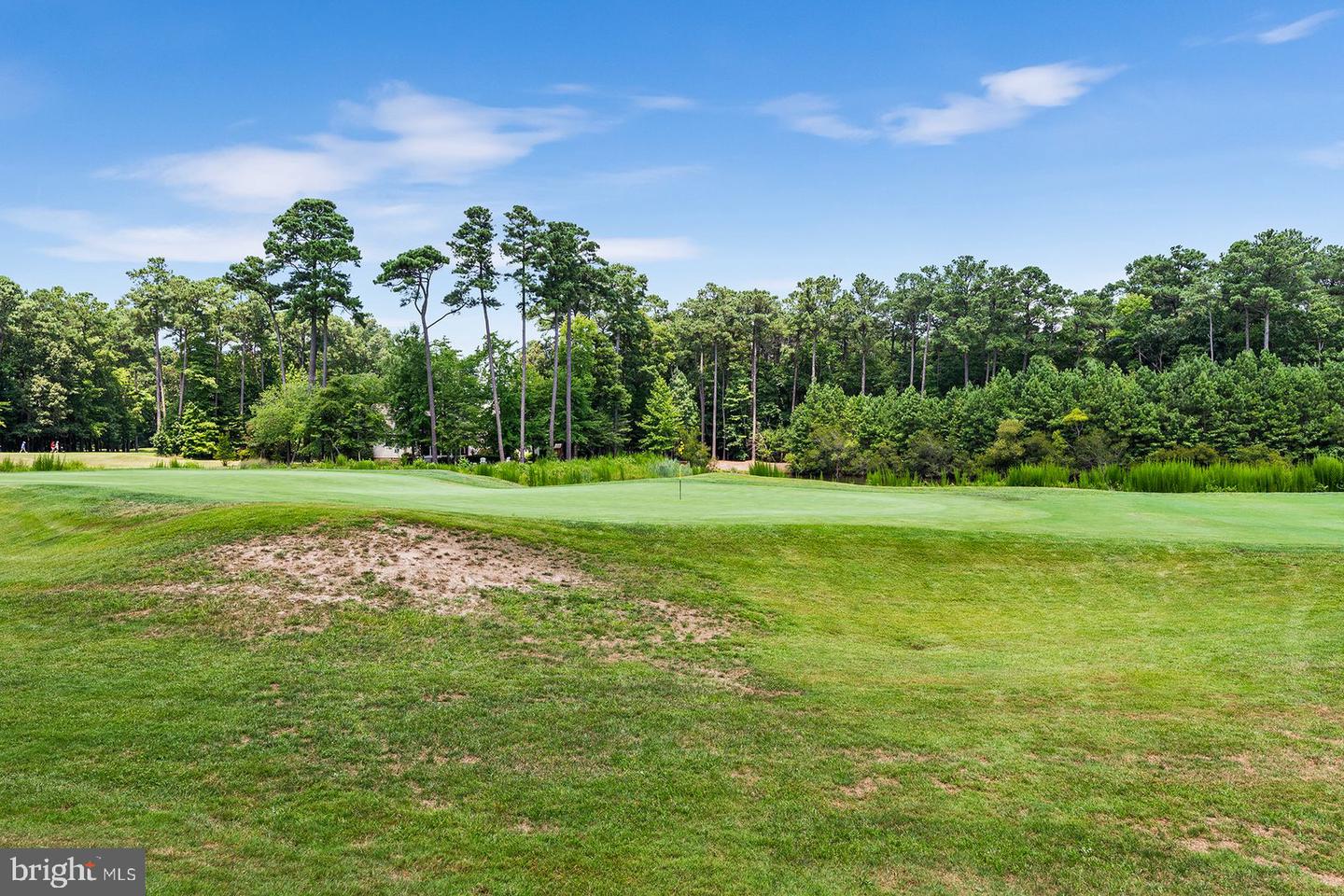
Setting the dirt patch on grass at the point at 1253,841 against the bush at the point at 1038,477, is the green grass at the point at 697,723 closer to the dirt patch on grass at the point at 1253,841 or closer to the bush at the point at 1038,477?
the dirt patch on grass at the point at 1253,841

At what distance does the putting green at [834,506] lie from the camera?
13789 mm

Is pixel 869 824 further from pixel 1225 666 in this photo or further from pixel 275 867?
pixel 1225 666

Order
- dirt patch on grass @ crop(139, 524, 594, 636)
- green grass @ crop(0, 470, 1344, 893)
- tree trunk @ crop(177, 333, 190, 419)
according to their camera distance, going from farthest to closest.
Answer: tree trunk @ crop(177, 333, 190, 419) → dirt patch on grass @ crop(139, 524, 594, 636) → green grass @ crop(0, 470, 1344, 893)

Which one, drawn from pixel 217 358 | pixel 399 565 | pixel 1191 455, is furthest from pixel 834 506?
pixel 217 358

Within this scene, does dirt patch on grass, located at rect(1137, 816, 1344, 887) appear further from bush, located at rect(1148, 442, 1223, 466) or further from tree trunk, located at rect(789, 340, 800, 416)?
tree trunk, located at rect(789, 340, 800, 416)

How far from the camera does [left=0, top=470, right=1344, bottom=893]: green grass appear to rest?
4465mm

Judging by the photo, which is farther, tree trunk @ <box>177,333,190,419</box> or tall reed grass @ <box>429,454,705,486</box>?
tree trunk @ <box>177,333,190,419</box>

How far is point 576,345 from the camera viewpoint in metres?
67.1

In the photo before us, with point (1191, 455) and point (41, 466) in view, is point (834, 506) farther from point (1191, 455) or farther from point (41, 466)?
point (1191, 455)

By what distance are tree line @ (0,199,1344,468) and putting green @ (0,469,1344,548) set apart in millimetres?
33722

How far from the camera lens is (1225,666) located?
7941 millimetres

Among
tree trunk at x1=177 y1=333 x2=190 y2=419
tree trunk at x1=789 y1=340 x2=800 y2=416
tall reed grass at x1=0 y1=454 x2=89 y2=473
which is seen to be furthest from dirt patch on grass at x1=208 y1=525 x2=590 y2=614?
tree trunk at x1=789 y1=340 x2=800 y2=416

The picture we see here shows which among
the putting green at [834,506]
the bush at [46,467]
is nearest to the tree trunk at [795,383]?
the putting green at [834,506]

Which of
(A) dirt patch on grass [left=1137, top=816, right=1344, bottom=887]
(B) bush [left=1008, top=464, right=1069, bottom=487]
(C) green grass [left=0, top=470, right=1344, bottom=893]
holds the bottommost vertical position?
(A) dirt patch on grass [left=1137, top=816, right=1344, bottom=887]
